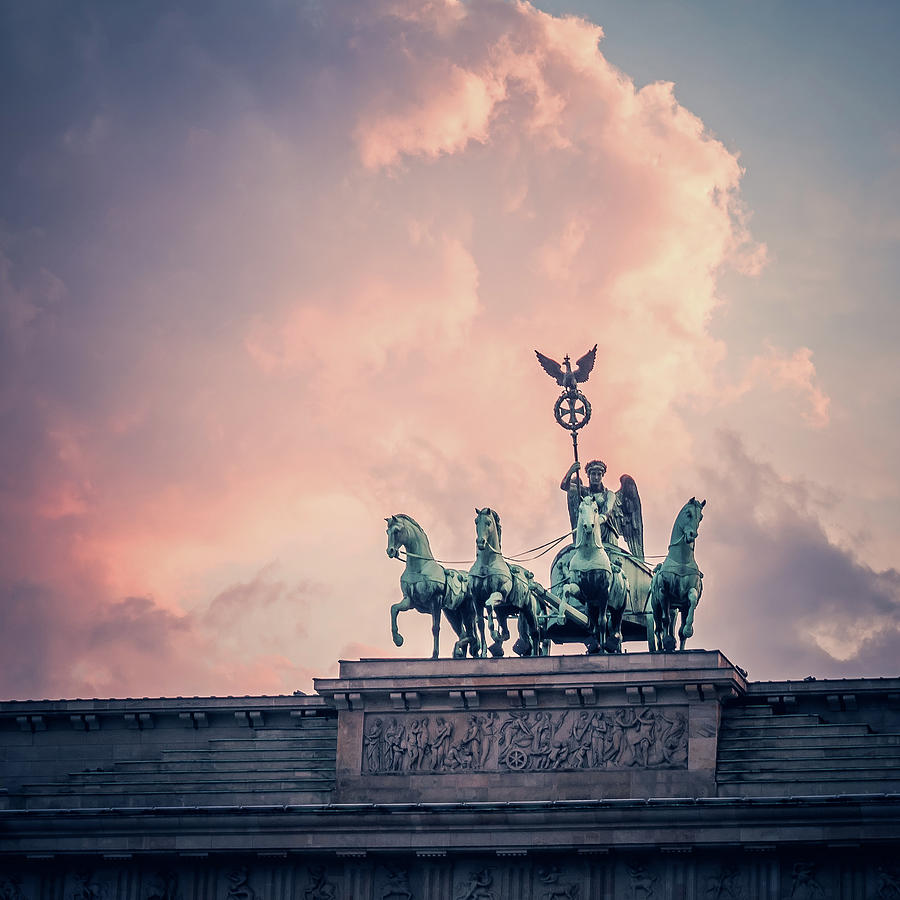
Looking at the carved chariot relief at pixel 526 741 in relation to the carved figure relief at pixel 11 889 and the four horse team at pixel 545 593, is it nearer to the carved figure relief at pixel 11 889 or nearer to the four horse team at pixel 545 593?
the four horse team at pixel 545 593

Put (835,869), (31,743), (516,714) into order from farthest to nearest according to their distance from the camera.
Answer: (31,743) < (516,714) < (835,869)

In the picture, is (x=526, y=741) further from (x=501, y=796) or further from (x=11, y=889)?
(x=11, y=889)

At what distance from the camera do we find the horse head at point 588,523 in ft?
186

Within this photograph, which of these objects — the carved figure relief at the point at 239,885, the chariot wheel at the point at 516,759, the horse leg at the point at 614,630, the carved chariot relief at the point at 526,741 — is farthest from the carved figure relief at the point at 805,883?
the carved figure relief at the point at 239,885

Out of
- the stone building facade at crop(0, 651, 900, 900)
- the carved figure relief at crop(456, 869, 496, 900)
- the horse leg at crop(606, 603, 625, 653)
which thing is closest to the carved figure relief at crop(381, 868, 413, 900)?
the stone building facade at crop(0, 651, 900, 900)

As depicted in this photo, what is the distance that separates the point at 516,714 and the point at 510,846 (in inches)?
122

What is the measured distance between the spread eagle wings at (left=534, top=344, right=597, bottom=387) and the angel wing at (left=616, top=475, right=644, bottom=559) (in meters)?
2.70

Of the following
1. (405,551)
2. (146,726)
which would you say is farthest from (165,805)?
(405,551)

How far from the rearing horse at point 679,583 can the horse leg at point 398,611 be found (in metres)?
5.32

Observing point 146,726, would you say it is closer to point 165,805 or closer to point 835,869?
point 165,805

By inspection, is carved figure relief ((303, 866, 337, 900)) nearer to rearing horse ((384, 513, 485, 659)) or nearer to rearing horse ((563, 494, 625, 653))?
rearing horse ((384, 513, 485, 659))

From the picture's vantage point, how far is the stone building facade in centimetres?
5284

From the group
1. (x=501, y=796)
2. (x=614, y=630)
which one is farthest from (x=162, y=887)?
(x=614, y=630)

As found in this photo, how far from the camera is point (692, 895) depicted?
52.9 meters
